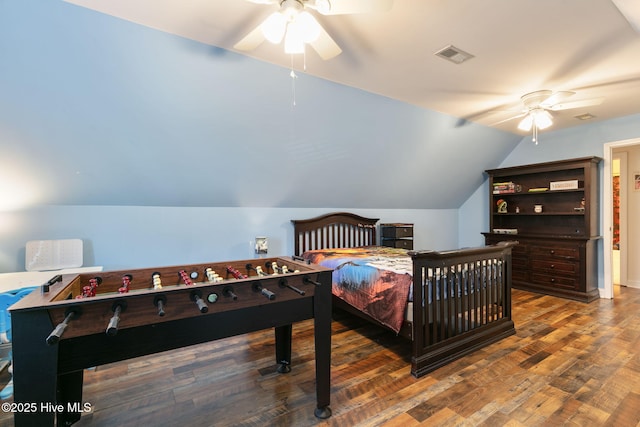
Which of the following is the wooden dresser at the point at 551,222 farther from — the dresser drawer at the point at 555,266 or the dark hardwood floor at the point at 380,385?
the dark hardwood floor at the point at 380,385

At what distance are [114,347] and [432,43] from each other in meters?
2.72

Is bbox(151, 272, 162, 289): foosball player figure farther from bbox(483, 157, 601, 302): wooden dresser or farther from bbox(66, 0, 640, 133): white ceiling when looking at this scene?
bbox(483, 157, 601, 302): wooden dresser

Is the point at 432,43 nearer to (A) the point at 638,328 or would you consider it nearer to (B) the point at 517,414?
(B) the point at 517,414

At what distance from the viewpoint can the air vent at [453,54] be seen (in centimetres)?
232

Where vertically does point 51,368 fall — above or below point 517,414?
above

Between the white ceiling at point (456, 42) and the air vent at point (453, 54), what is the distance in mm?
48

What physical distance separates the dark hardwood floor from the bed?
154 millimetres

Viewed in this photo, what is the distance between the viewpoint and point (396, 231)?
15.0ft

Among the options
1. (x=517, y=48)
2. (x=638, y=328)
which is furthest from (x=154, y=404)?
(x=638, y=328)

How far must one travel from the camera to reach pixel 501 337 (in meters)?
2.85

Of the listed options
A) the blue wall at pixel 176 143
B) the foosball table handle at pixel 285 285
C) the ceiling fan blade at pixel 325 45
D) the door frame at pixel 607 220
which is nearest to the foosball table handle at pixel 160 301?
the foosball table handle at pixel 285 285

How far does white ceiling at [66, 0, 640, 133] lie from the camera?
1.88m

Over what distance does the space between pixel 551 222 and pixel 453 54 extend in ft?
12.6

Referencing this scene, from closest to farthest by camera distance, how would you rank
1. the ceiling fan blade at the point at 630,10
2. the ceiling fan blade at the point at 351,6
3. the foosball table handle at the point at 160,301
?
the foosball table handle at the point at 160,301 → the ceiling fan blade at the point at 351,6 → the ceiling fan blade at the point at 630,10
